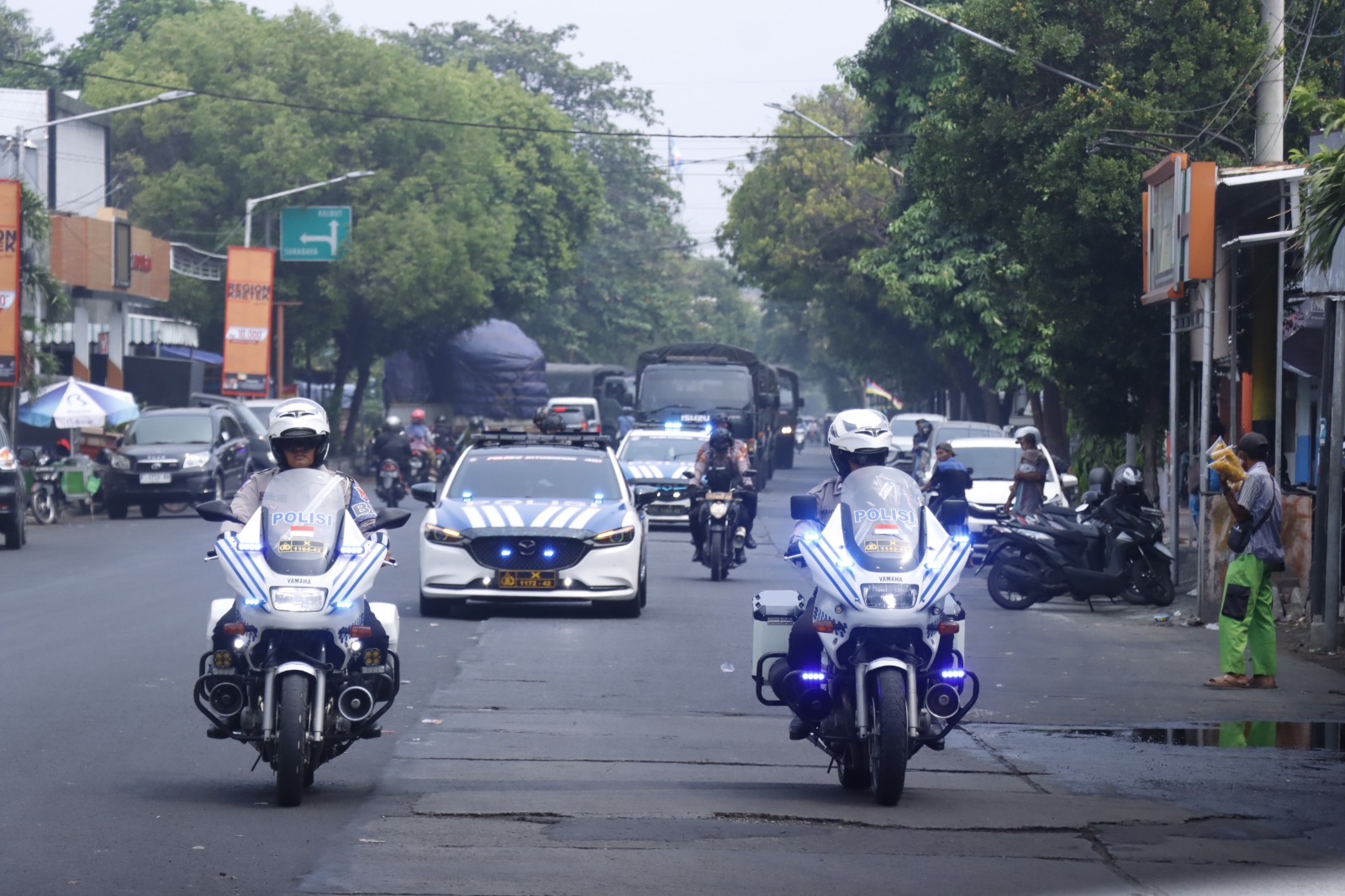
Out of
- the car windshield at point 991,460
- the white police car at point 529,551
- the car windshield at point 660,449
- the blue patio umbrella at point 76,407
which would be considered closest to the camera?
the white police car at point 529,551

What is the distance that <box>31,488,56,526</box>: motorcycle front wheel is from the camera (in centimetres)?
3045

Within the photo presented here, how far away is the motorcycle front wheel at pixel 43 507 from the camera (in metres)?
30.5

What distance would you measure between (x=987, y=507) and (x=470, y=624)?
11778 millimetres

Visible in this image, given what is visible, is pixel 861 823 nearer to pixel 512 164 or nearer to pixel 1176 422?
pixel 1176 422

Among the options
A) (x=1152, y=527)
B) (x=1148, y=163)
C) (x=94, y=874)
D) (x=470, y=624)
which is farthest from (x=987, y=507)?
(x=94, y=874)

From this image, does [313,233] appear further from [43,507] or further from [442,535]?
[442,535]

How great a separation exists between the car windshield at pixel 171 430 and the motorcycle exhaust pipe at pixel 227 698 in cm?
2471

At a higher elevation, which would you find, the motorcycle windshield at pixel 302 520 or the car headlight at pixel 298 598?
the motorcycle windshield at pixel 302 520

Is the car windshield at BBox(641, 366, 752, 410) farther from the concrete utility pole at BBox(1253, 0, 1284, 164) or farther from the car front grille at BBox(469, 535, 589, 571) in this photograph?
the car front grille at BBox(469, 535, 589, 571)

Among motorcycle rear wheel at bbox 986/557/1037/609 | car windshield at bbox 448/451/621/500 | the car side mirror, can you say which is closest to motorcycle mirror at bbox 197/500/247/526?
the car side mirror

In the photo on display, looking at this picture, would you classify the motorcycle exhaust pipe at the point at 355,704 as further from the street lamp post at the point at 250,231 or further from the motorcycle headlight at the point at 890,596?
the street lamp post at the point at 250,231

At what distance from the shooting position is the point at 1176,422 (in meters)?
20.6

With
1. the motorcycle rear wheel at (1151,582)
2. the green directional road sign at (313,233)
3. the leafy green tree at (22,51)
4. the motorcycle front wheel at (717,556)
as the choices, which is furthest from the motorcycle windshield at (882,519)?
the leafy green tree at (22,51)

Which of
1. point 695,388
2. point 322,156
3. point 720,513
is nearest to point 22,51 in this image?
point 322,156
